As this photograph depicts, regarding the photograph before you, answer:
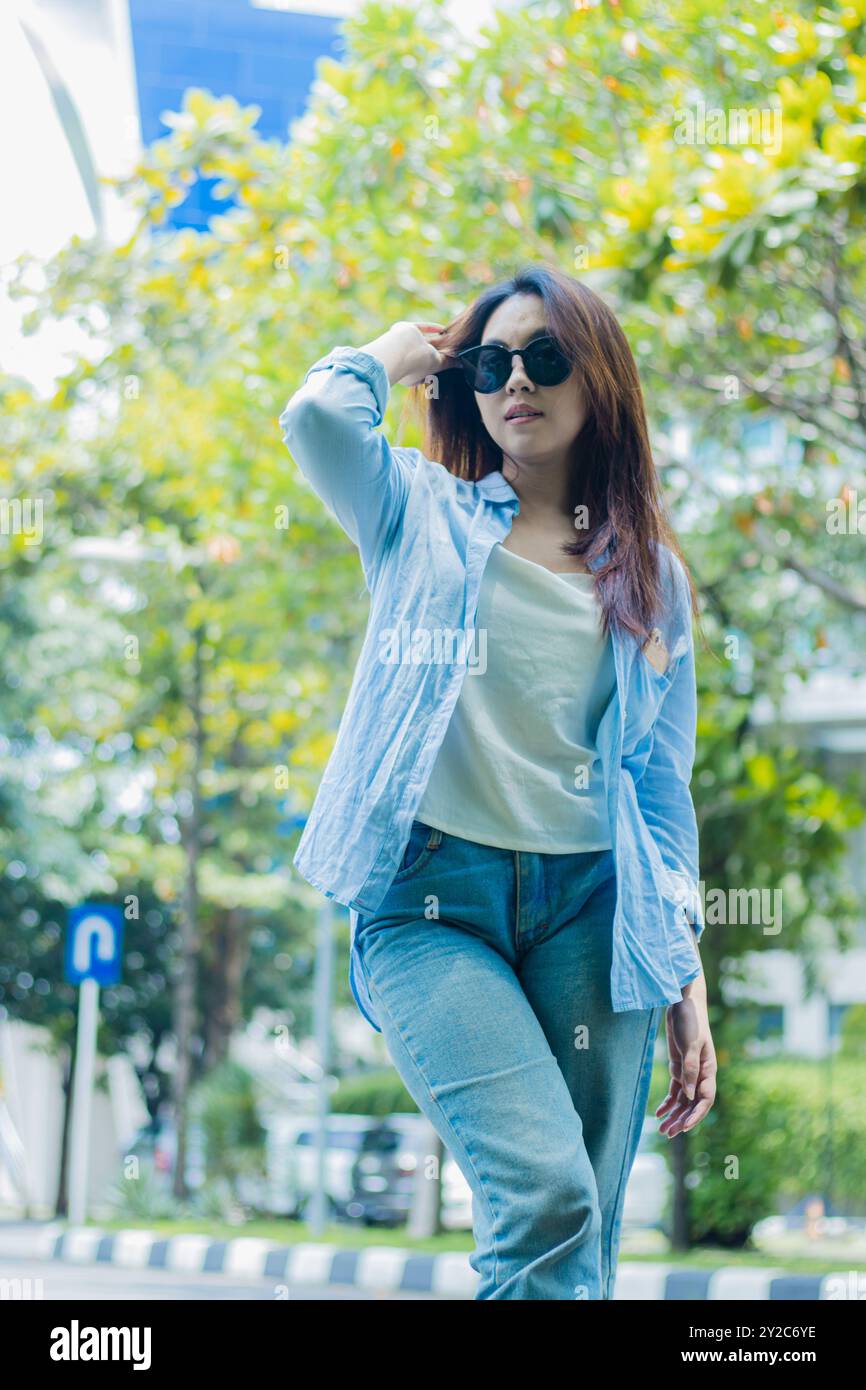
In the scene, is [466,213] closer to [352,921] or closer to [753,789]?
[753,789]

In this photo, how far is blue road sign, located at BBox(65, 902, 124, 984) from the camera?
10188mm

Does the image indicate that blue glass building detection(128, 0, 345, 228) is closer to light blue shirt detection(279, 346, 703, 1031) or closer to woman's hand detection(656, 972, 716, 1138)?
light blue shirt detection(279, 346, 703, 1031)

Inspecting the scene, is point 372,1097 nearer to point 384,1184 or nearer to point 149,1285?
point 384,1184

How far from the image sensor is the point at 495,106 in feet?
27.4

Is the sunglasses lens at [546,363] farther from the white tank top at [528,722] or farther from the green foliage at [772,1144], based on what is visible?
the green foliage at [772,1144]

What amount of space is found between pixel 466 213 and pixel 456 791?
21.5 ft

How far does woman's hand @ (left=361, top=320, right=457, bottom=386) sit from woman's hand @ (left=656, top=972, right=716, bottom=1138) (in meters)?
0.84

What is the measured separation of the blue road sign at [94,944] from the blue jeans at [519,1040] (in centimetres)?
835

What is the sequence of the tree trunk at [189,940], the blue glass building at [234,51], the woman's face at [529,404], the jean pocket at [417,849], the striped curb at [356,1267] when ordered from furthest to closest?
the blue glass building at [234,51] → the tree trunk at [189,940] → the striped curb at [356,1267] → the woman's face at [529,404] → the jean pocket at [417,849]

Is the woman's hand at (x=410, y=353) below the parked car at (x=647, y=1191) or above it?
above

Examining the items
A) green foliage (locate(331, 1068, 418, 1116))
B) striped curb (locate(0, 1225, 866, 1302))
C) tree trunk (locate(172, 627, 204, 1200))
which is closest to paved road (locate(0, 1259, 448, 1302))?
striped curb (locate(0, 1225, 866, 1302))

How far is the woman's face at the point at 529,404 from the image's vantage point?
7.30ft

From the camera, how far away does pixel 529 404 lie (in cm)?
223

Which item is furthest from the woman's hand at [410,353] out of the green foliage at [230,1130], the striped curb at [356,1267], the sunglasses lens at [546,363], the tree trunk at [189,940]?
the green foliage at [230,1130]
